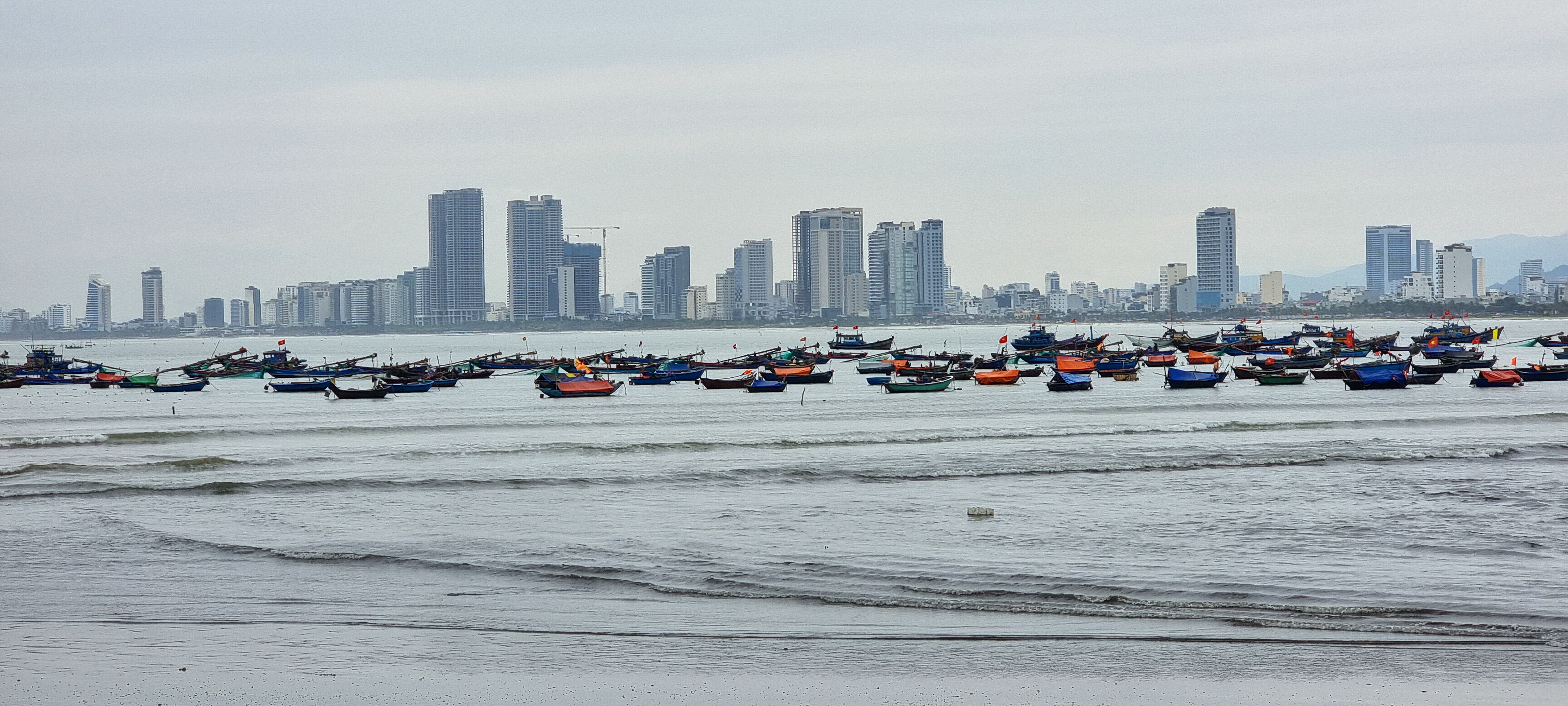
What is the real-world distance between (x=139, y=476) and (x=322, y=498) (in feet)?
27.4

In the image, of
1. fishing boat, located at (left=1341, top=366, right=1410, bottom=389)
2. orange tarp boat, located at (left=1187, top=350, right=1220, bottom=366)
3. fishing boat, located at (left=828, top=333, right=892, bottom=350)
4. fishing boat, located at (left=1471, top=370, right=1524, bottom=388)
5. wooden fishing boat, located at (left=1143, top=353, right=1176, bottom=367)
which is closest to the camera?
fishing boat, located at (left=1341, top=366, right=1410, bottom=389)

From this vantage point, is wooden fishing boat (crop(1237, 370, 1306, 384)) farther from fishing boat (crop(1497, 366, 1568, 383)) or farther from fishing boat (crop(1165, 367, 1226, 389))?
fishing boat (crop(1497, 366, 1568, 383))

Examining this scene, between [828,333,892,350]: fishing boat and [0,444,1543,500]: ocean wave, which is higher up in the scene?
[828,333,892,350]: fishing boat

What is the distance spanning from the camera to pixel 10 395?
7744cm

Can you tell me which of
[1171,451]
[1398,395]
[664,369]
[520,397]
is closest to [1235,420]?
[1171,451]

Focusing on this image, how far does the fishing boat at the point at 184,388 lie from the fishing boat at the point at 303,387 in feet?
19.4

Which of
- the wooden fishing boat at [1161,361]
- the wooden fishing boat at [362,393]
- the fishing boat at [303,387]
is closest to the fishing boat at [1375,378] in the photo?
the wooden fishing boat at [1161,361]

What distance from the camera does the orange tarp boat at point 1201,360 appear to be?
8975 cm

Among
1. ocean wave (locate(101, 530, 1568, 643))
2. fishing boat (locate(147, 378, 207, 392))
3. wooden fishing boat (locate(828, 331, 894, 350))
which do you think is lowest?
ocean wave (locate(101, 530, 1568, 643))

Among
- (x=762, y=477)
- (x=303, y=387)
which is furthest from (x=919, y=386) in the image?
(x=762, y=477)

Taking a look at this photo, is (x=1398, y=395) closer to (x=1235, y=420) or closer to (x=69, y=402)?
(x=1235, y=420)

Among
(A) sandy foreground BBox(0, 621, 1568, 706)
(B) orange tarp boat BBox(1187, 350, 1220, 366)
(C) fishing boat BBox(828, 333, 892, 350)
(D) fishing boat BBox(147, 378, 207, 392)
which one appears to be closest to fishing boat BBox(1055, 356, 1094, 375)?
(B) orange tarp boat BBox(1187, 350, 1220, 366)

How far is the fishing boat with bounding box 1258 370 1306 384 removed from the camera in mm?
66438

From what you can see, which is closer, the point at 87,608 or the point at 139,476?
the point at 87,608
